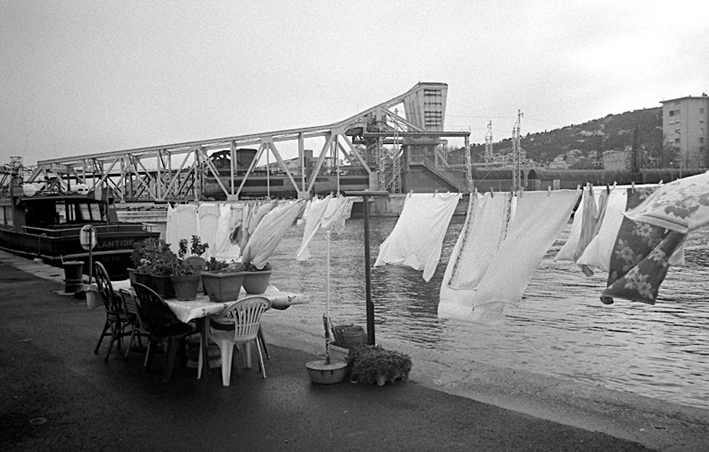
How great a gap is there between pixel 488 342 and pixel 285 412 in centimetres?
834

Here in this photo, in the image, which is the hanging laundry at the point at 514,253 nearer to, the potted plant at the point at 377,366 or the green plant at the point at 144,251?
the potted plant at the point at 377,366

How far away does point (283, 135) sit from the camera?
316ft

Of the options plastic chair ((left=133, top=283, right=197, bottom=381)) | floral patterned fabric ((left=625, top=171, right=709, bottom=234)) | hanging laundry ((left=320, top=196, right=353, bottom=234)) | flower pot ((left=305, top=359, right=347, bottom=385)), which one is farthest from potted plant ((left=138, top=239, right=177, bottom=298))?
hanging laundry ((left=320, top=196, right=353, bottom=234))

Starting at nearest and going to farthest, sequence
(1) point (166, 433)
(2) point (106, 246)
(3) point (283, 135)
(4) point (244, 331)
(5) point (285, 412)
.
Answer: (1) point (166, 433) < (5) point (285, 412) < (4) point (244, 331) < (2) point (106, 246) < (3) point (283, 135)

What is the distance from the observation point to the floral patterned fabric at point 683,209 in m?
4.48

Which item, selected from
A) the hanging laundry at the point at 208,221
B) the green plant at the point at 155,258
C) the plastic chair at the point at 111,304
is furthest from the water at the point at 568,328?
the green plant at the point at 155,258

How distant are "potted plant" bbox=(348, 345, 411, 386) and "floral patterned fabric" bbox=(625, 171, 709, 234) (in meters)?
3.02

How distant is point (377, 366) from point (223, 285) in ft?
6.26

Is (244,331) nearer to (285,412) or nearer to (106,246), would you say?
(285,412)

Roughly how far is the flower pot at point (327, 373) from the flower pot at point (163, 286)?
1.86 meters

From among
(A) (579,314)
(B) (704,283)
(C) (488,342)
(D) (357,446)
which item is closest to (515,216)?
(D) (357,446)

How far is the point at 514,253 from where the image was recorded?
6996 millimetres

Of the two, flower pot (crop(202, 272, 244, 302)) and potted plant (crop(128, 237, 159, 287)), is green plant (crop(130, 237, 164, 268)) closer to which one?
potted plant (crop(128, 237, 159, 287))

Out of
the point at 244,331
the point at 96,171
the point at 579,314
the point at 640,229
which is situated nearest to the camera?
the point at 640,229
